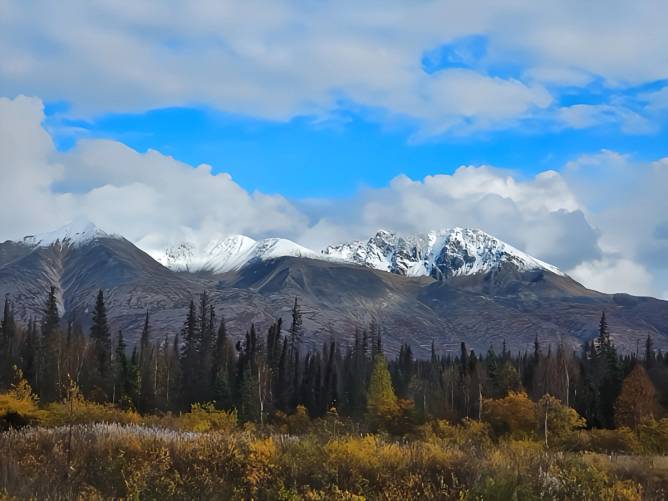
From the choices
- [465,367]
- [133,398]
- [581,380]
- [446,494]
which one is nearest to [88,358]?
[133,398]

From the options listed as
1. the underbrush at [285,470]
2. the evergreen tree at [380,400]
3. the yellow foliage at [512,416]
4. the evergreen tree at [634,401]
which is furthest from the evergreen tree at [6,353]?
the evergreen tree at [634,401]

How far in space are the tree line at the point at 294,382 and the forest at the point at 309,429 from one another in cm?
31

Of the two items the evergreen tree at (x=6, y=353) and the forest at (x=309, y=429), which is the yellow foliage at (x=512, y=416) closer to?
the forest at (x=309, y=429)

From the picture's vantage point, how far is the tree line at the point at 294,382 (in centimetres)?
7006

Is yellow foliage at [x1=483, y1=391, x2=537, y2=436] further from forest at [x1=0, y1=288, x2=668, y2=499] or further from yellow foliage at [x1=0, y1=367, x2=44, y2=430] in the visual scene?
yellow foliage at [x1=0, y1=367, x2=44, y2=430]

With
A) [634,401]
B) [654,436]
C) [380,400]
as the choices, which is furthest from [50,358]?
[654,436]

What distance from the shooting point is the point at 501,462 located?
Result: 706 inches

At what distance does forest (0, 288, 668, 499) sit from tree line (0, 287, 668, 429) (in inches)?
12.0

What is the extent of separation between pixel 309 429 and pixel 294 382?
74977 mm

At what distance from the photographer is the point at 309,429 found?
27.6m

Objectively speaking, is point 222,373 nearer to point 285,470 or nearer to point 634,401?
point 634,401

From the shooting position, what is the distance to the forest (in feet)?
54.9

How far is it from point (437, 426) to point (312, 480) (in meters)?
44.3

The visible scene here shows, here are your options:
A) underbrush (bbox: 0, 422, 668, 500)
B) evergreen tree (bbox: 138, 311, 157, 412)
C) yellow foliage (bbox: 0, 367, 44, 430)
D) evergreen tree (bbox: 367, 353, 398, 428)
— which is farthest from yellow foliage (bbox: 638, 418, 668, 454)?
evergreen tree (bbox: 138, 311, 157, 412)
